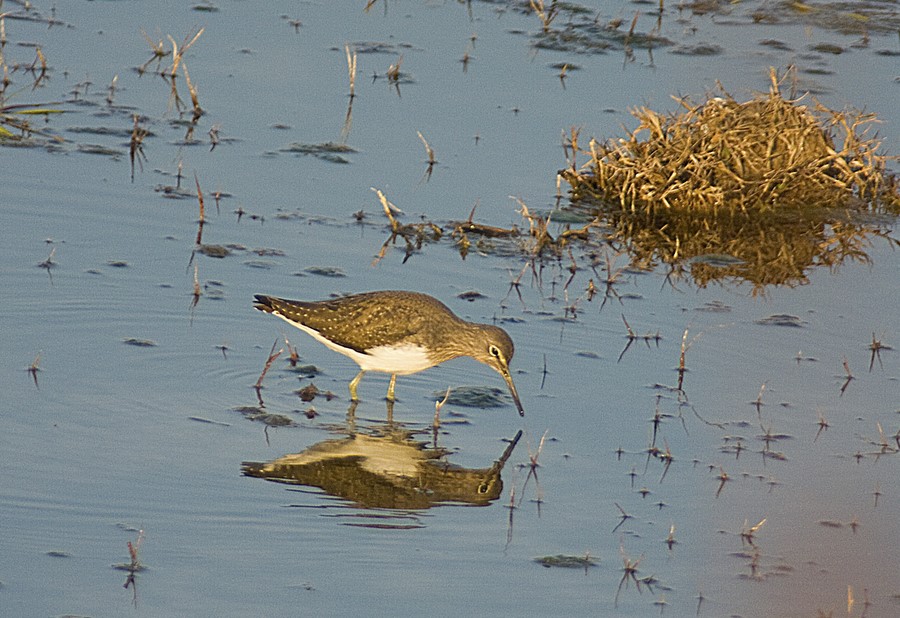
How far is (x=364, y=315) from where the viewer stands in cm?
824

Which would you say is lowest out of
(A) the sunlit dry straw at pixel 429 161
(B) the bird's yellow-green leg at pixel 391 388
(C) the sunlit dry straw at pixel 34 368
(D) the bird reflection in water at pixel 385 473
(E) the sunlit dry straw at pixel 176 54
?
(D) the bird reflection in water at pixel 385 473

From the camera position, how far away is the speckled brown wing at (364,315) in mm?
8148

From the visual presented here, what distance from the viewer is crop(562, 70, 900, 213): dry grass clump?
10.6 meters

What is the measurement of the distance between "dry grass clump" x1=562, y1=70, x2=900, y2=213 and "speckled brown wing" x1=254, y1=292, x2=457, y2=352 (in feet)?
9.06

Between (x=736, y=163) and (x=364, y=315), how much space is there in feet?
11.8

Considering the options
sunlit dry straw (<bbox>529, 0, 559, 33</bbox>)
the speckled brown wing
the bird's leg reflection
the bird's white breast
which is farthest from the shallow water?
sunlit dry straw (<bbox>529, 0, 559, 33</bbox>)

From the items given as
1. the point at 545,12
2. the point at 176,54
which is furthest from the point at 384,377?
the point at 545,12

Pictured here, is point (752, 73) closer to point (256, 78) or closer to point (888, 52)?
point (888, 52)

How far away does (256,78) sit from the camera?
1252 centimetres

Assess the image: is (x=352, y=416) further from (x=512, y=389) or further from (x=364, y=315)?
(x=512, y=389)

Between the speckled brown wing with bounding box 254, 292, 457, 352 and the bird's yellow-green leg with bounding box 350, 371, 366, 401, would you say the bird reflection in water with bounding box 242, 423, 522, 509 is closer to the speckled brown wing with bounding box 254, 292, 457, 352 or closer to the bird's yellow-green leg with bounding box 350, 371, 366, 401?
the bird's yellow-green leg with bounding box 350, 371, 366, 401

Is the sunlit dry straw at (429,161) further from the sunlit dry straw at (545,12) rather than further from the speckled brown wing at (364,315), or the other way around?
the sunlit dry straw at (545,12)

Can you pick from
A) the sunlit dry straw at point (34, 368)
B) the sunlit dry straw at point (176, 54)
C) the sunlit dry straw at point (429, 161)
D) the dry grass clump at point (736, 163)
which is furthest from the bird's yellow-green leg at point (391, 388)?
the sunlit dry straw at point (176, 54)

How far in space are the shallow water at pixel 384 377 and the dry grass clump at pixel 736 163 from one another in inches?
21.9
